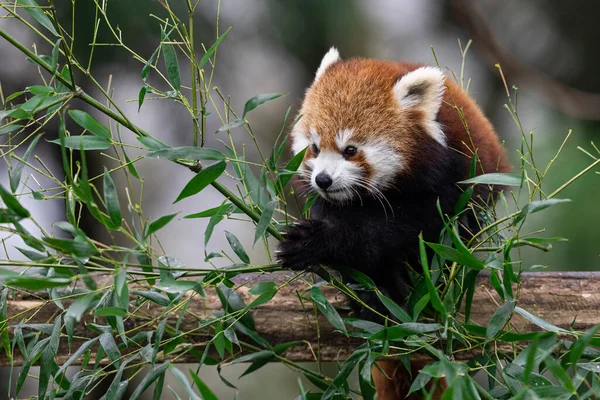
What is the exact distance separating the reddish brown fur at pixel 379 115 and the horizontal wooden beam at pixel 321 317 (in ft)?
1.22

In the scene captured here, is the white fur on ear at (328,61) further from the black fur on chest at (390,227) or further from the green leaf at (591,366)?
the green leaf at (591,366)

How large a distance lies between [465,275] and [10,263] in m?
0.95

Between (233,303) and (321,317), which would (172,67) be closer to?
(233,303)

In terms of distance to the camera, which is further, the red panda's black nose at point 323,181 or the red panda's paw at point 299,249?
the red panda's black nose at point 323,181

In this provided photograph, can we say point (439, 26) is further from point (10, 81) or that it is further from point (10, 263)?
point (10, 263)

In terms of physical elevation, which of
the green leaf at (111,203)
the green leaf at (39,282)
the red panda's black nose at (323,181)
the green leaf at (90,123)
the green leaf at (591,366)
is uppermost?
the green leaf at (90,123)

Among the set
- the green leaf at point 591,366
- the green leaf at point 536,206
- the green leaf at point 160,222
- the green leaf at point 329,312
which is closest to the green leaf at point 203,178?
the green leaf at point 160,222

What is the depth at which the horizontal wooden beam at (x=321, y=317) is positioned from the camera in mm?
1810

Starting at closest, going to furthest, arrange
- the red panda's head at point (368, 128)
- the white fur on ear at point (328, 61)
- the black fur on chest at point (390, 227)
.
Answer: the black fur on chest at point (390, 227), the red panda's head at point (368, 128), the white fur on ear at point (328, 61)

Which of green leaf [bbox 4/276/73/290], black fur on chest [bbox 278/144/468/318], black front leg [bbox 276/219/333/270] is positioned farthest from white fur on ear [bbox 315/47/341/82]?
green leaf [bbox 4/276/73/290]

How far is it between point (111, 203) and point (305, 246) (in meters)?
0.61

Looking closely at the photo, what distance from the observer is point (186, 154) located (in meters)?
1.31

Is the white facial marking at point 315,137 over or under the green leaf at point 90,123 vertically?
under

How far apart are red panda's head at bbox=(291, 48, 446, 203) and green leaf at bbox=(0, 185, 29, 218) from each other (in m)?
0.88
